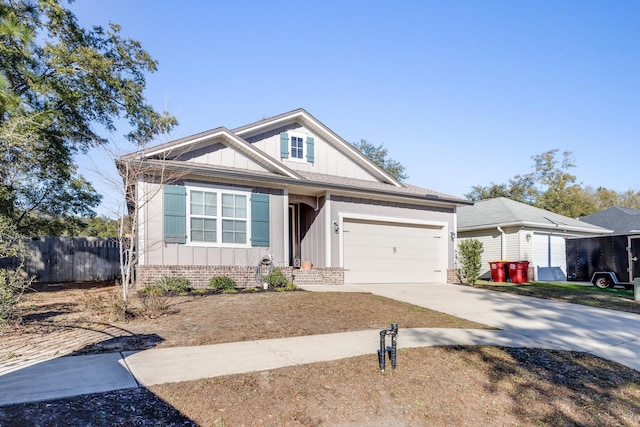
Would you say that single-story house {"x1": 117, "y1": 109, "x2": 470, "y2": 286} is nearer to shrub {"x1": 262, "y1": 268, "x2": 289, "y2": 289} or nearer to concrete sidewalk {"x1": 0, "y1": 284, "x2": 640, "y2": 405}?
shrub {"x1": 262, "y1": 268, "x2": 289, "y2": 289}

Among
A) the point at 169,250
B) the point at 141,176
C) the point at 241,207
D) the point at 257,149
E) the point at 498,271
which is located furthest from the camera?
the point at 498,271

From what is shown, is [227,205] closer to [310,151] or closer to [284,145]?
[284,145]

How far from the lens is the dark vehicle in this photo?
13992mm

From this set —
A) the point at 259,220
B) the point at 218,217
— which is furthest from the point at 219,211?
the point at 259,220

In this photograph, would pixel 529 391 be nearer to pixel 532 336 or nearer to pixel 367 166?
pixel 532 336

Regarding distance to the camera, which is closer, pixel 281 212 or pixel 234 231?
pixel 234 231

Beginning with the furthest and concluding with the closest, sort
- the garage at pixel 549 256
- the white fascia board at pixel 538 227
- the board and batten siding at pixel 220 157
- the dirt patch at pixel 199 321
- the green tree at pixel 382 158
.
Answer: the green tree at pixel 382 158 < the garage at pixel 549 256 < the white fascia board at pixel 538 227 < the board and batten siding at pixel 220 157 < the dirt patch at pixel 199 321

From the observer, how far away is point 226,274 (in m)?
11.1

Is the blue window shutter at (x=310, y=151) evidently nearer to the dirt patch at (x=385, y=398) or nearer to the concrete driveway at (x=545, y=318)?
the concrete driveway at (x=545, y=318)

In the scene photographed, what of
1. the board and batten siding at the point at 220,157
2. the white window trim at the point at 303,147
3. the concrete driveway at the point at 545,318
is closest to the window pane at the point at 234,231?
the board and batten siding at the point at 220,157

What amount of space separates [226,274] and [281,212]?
8.80 feet

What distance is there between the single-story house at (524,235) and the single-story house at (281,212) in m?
4.57

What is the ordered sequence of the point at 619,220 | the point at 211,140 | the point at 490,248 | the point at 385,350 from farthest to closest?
the point at 619,220 → the point at 490,248 → the point at 211,140 → the point at 385,350

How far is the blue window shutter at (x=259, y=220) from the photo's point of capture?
39.1 feet
